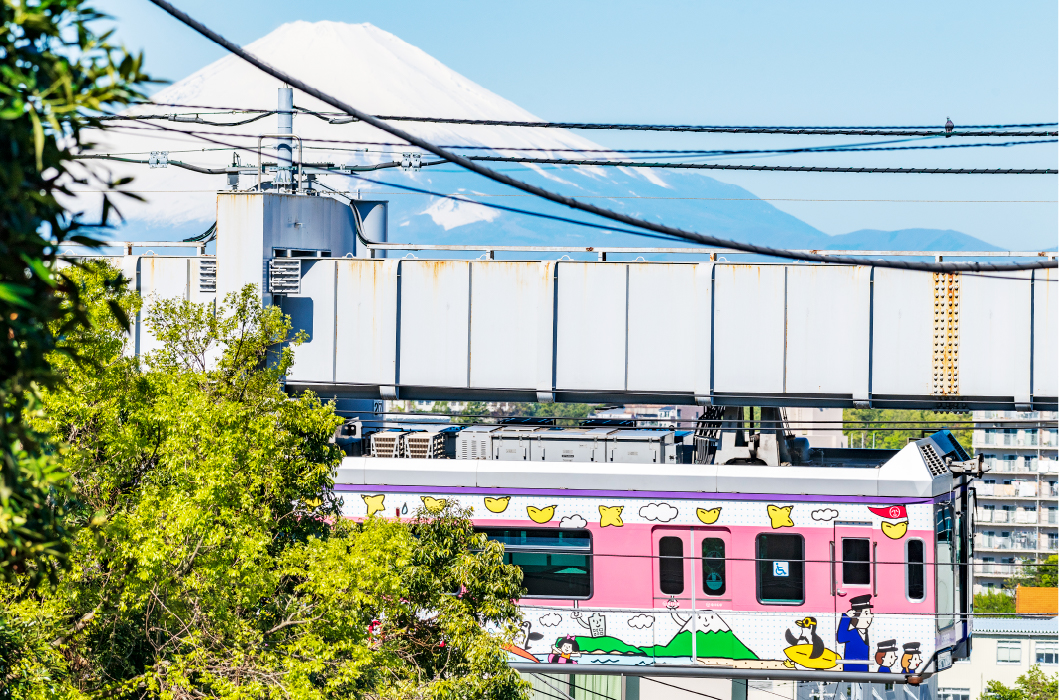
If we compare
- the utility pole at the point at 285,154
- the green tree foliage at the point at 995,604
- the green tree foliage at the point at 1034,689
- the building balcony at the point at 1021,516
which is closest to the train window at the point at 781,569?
the utility pole at the point at 285,154

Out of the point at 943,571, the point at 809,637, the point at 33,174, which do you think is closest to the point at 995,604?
the point at 943,571

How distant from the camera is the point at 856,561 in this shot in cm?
1977

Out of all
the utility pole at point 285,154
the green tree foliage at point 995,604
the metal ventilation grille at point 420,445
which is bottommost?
the green tree foliage at point 995,604

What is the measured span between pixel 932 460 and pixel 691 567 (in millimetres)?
5204

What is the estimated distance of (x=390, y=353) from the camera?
76.8ft

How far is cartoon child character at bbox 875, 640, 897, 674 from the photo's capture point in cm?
1950

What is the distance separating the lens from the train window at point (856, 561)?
19.7 m

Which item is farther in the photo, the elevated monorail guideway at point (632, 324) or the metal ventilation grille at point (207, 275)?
the metal ventilation grille at point (207, 275)

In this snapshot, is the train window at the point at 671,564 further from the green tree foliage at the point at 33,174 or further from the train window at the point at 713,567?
the green tree foliage at the point at 33,174

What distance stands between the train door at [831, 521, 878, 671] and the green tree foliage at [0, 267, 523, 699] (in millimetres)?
7965

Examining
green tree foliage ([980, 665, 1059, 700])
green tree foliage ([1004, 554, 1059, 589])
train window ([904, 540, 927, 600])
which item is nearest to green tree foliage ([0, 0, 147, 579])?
train window ([904, 540, 927, 600])

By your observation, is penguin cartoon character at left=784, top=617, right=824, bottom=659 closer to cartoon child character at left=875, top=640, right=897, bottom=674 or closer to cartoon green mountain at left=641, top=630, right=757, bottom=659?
cartoon green mountain at left=641, top=630, right=757, bottom=659

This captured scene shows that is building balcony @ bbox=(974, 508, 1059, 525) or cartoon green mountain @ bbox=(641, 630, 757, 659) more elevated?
cartoon green mountain @ bbox=(641, 630, 757, 659)

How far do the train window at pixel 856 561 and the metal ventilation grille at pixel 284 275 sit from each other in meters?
13.1
